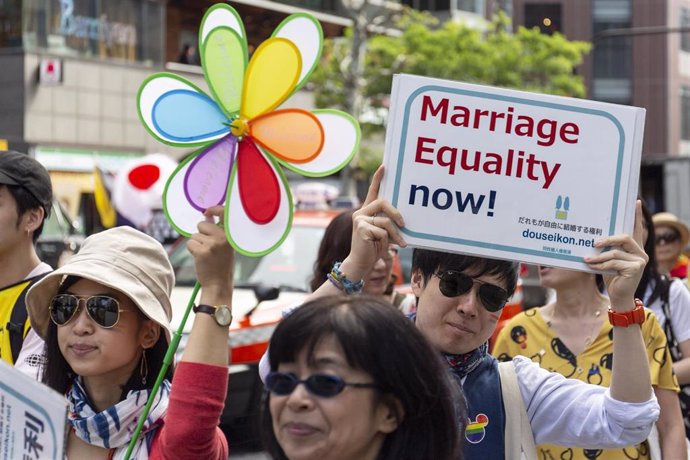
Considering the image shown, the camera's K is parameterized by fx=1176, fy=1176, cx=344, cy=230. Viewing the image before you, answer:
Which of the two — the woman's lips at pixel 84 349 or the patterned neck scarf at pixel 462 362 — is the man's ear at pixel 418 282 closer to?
the patterned neck scarf at pixel 462 362

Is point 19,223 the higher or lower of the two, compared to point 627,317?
higher

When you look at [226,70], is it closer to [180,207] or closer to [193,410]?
[180,207]

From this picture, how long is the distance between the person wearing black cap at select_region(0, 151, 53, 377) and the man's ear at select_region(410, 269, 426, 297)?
1.25 metres

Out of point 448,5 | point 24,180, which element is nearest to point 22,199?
point 24,180

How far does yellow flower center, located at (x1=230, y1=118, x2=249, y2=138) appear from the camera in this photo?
9.67 ft

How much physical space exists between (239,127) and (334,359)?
35.7 inches

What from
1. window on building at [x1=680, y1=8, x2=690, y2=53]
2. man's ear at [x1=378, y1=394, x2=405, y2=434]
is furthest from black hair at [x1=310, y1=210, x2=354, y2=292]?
window on building at [x1=680, y1=8, x2=690, y2=53]

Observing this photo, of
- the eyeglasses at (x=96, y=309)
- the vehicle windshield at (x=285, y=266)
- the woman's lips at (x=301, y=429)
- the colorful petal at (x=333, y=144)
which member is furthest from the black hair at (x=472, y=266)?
the vehicle windshield at (x=285, y=266)

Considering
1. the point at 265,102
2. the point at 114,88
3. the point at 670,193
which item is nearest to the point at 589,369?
the point at 265,102

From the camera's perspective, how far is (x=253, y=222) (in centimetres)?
285

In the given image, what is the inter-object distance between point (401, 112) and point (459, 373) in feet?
2.27

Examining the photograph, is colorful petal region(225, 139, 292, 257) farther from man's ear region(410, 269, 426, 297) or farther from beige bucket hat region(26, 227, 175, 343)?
man's ear region(410, 269, 426, 297)

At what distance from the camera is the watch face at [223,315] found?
2.69 metres

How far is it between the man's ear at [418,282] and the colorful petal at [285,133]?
0.51 metres
